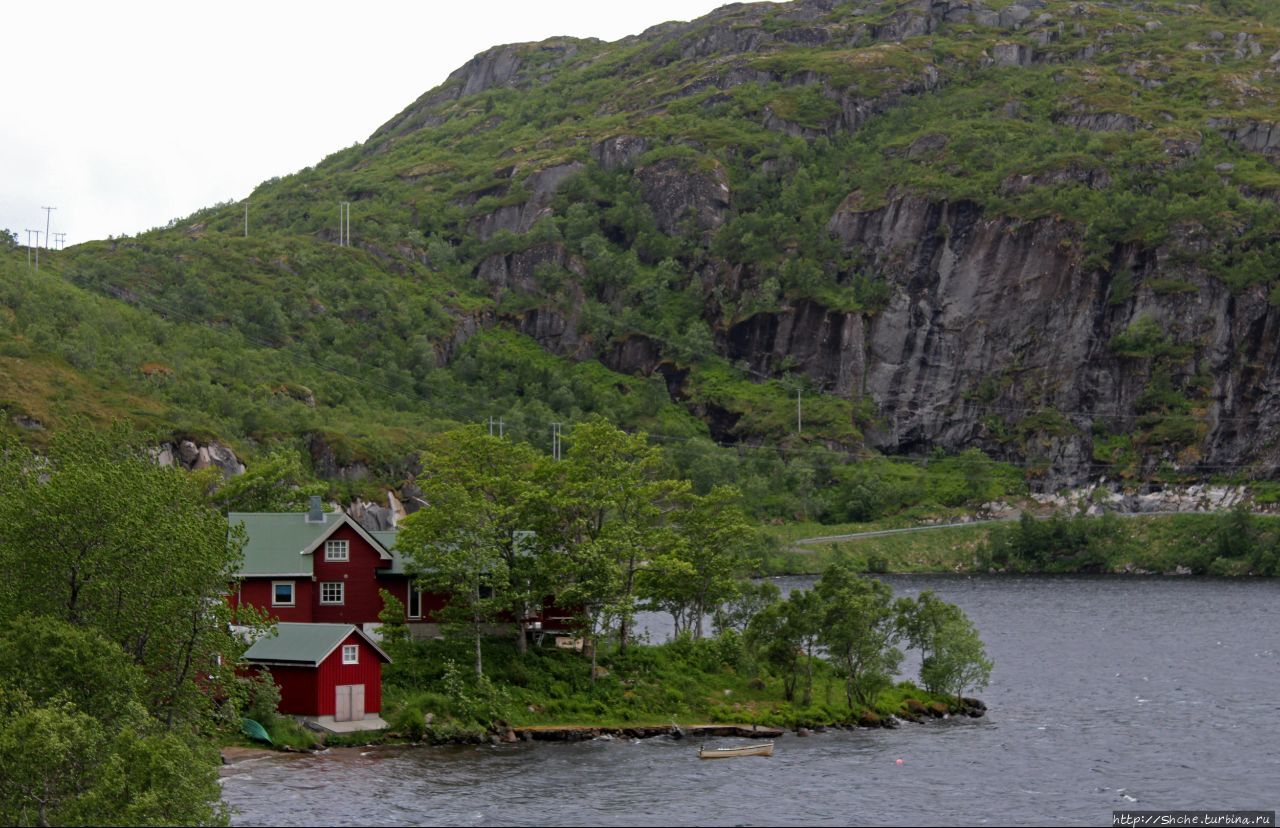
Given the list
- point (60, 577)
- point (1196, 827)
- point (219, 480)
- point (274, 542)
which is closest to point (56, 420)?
point (219, 480)

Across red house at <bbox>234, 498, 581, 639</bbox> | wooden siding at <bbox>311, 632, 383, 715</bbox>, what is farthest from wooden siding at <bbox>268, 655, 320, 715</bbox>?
red house at <bbox>234, 498, 581, 639</bbox>

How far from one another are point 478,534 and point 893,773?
78.8ft

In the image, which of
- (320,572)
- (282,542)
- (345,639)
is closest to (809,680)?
(320,572)

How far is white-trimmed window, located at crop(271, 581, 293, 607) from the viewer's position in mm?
76875

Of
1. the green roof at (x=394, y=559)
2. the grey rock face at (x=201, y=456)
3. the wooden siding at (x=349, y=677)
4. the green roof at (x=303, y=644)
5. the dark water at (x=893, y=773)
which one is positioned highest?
the grey rock face at (x=201, y=456)

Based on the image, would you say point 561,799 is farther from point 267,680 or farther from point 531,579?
point 531,579

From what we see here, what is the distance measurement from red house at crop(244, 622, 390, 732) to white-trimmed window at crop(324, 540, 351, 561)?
26.4ft

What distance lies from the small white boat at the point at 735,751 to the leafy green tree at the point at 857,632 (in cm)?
1124

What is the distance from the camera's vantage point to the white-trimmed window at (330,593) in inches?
3078

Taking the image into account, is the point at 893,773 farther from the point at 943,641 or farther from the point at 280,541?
the point at 280,541

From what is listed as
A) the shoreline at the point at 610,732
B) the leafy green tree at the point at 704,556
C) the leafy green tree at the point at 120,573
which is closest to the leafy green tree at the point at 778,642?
the shoreline at the point at 610,732

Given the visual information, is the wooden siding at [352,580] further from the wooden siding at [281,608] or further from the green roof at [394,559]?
Answer: the green roof at [394,559]

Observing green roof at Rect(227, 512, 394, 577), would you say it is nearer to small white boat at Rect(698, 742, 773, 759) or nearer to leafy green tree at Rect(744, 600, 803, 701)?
small white boat at Rect(698, 742, 773, 759)

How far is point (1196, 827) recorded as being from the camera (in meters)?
56.7
